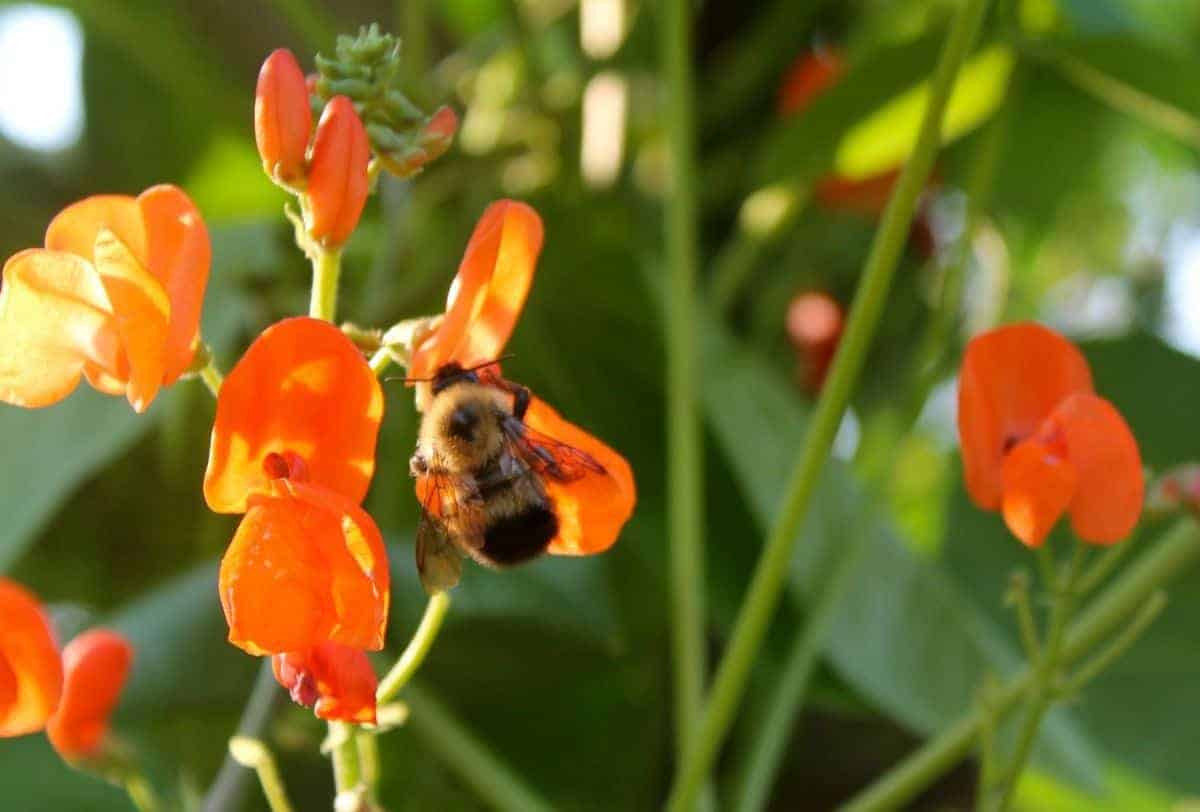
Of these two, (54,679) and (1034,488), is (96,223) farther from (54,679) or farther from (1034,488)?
(1034,488)

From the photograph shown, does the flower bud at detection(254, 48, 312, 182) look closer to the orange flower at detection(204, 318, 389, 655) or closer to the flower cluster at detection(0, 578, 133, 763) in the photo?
the orange flower at detection(204, 318, 389, 655)

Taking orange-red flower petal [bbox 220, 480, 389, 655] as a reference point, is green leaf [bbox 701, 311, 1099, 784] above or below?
below

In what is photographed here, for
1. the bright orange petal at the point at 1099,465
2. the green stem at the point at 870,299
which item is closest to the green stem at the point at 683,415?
the green stem at the point at 870,299

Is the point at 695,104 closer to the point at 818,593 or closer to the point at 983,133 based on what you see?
the point at 983,133

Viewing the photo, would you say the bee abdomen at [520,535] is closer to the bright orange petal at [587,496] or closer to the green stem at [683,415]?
the bright orange petal at [587,496]

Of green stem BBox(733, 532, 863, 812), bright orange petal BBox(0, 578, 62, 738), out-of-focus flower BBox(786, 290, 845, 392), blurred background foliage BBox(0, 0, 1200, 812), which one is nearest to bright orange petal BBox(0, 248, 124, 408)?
bright orange petal BBox(0, 578, 62, 738)

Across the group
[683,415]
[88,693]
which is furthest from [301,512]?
[683,415]

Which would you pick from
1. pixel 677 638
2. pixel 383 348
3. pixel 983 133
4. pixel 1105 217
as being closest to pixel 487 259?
pixel 383 348
